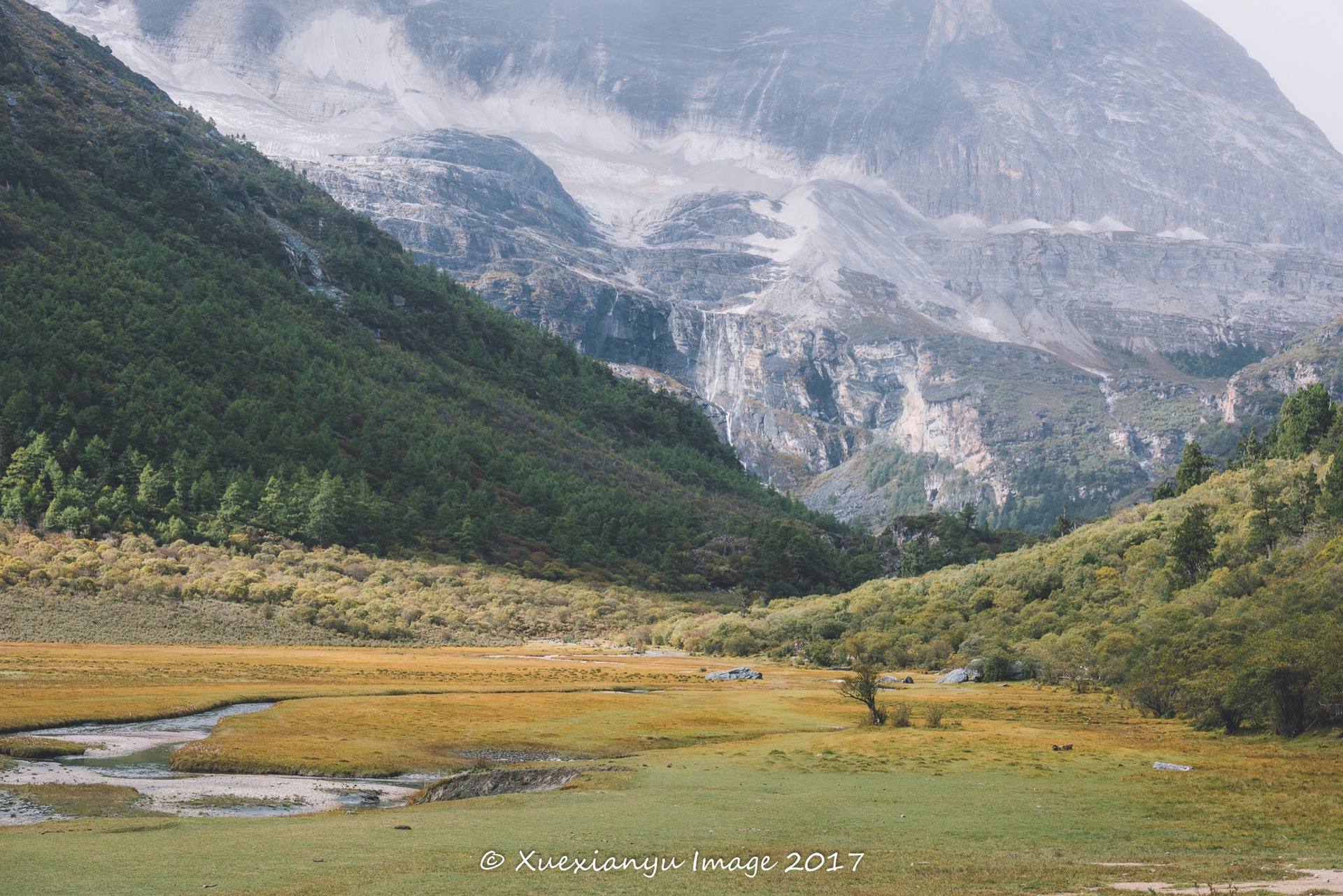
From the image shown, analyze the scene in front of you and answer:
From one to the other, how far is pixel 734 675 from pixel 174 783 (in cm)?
6843

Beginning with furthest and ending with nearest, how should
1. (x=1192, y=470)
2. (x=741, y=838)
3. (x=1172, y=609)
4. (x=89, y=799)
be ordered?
(x=1192, y=470), (x=1172, y=609), (x=89, y=799), (x=741, y=838)

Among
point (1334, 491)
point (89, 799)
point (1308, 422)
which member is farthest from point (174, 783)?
point (1308, 422)

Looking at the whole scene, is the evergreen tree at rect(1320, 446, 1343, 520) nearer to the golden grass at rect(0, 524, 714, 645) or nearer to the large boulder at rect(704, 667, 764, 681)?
the large boulder at rect(704, 667, 764, 681)

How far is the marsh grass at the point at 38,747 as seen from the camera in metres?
47.1

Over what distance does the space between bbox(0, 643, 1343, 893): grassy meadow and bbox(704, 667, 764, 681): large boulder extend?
17.4 m

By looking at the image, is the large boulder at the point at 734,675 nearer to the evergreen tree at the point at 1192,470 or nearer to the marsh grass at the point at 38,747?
the marsh grass at the point at 38,747

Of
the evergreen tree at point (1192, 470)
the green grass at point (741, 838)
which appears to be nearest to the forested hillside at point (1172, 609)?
the evergreen tree at point (1192, 470)

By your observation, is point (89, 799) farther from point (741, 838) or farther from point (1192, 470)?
point (1192, 470)

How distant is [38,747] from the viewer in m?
48.1

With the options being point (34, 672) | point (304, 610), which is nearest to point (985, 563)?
point (304, 610)

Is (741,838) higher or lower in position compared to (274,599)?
higher

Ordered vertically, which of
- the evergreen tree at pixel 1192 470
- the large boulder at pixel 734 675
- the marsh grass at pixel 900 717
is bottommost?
the large boulder at pixel 734 675

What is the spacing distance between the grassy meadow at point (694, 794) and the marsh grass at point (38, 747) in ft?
14.6

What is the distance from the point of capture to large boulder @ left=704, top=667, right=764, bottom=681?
103875 millimetres
